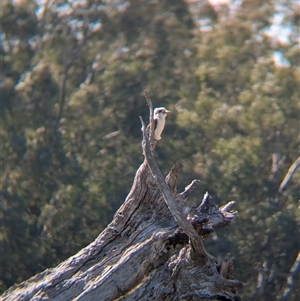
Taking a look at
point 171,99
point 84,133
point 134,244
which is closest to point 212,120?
point 171,99

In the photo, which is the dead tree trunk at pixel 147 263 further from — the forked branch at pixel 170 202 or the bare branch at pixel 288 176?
the bare branch at pixel 288 176

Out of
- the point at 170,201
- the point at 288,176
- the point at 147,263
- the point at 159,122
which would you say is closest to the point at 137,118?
the point at 288,176

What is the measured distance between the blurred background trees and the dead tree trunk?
10705 millimetres

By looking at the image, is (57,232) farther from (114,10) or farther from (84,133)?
(114,10)

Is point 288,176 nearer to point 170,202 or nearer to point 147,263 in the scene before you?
point 147,263

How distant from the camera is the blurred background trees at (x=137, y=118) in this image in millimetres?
21609

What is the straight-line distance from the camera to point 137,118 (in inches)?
958

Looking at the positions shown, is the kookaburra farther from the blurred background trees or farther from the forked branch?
the blurred background trees

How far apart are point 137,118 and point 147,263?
1430 cm

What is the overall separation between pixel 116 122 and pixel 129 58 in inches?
105

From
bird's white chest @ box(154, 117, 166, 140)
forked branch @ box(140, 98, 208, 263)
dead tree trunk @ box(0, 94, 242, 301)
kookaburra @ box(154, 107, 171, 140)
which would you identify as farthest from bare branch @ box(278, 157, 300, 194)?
forked branch @ box(140, 98, 208, 263)

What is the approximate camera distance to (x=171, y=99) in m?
24.4

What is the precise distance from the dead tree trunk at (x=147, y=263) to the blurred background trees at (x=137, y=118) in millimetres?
10705

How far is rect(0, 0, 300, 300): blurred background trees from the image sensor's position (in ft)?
70.9
